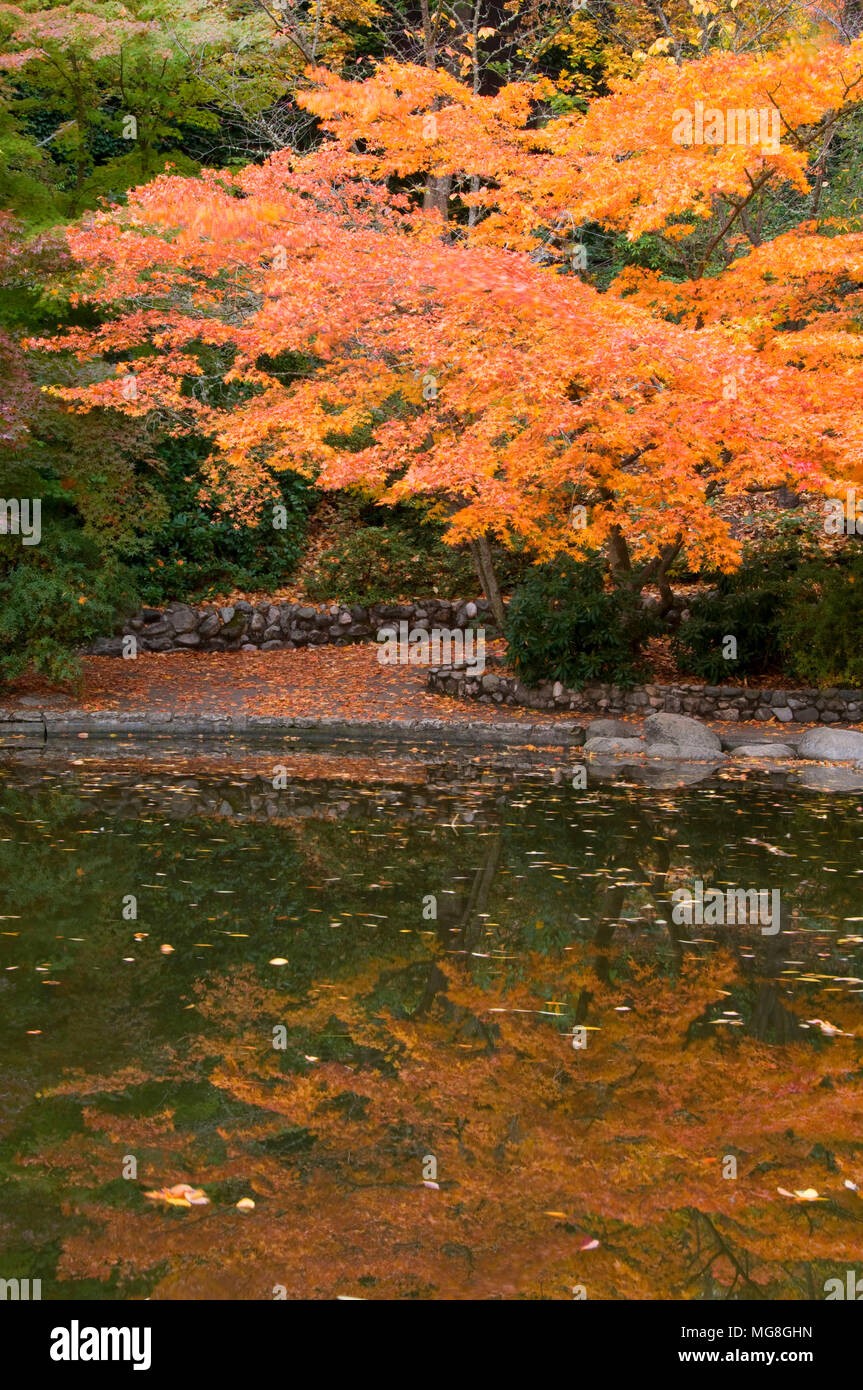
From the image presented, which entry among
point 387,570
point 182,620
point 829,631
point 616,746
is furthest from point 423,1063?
point 387,570

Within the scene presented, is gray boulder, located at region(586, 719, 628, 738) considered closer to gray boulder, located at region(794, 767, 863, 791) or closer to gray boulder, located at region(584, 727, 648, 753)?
gray boulder, located at region(584, 727, 648, 753)

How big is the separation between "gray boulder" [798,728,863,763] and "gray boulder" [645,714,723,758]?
923 mm

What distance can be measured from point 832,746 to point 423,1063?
8.99 metres

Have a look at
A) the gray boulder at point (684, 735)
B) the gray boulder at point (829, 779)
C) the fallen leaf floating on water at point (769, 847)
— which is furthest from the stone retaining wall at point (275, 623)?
the fallen leaf floating on water at point (769, 847)

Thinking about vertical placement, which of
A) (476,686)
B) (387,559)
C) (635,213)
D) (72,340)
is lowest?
(476,686)

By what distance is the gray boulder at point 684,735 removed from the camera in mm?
13117

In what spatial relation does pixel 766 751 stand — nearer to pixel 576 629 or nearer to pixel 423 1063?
pixel 576 629

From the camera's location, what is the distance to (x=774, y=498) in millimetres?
20875

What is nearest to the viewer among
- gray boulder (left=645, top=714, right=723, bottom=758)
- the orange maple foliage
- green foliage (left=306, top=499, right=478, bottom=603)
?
the orange maple foliage

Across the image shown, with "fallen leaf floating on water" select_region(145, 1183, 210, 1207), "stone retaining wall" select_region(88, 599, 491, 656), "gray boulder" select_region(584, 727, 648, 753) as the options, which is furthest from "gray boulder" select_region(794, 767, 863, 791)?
"fallen leaf floating on water" select_region(145, 1183, 210, 1207)

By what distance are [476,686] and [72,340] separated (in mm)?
6387

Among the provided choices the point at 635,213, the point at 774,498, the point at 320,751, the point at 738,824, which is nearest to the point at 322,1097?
the point at 738,824

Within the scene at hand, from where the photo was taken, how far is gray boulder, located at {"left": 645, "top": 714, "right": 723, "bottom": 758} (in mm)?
13117

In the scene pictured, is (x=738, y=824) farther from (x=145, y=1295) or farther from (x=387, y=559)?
(x=387, y=559)
